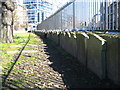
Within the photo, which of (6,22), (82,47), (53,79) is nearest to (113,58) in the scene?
(53,79)

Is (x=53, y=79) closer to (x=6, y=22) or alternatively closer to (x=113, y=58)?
(x=113, y=58)

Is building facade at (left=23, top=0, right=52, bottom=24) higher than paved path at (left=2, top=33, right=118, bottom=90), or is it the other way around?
building facade at (left=23, top=0, right=52, bottom=24)

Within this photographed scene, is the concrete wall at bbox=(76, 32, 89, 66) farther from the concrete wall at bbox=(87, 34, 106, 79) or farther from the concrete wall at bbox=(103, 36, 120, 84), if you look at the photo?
the concrete wall at bbox=(103, 36, 120, 84)

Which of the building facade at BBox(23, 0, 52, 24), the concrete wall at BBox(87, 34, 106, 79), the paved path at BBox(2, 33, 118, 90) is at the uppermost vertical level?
the building facade at BBox(23, 0, 52, 24)

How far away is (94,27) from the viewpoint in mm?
8617

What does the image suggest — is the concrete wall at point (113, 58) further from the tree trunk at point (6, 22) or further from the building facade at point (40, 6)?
the building facade at point (40, 6)

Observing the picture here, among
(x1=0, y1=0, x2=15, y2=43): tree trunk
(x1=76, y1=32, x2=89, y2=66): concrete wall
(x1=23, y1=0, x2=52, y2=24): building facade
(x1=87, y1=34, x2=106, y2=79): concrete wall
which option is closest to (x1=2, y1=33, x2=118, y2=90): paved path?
(x1=87, y1=34, x2=106, y2=79): concrete wall

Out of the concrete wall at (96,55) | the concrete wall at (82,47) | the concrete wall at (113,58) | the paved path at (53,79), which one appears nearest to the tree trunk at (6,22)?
the concrete wall at (82,47)

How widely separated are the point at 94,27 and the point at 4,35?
845 cm

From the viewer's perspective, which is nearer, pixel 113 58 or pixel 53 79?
pixel 113 58

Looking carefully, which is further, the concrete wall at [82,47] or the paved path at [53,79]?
the concrete wall at [82,47]

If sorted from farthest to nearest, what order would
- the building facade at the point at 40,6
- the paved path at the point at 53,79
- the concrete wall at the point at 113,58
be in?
the building facade at the point at 40,6
the paved path at the point at 53,79
the concrete wall at the point at 113,58

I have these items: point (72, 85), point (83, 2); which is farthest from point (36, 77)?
point (83, 2)

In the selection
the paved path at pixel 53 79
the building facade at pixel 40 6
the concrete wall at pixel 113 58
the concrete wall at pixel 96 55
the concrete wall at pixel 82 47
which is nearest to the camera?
the concrete wall at pixel 113 58
